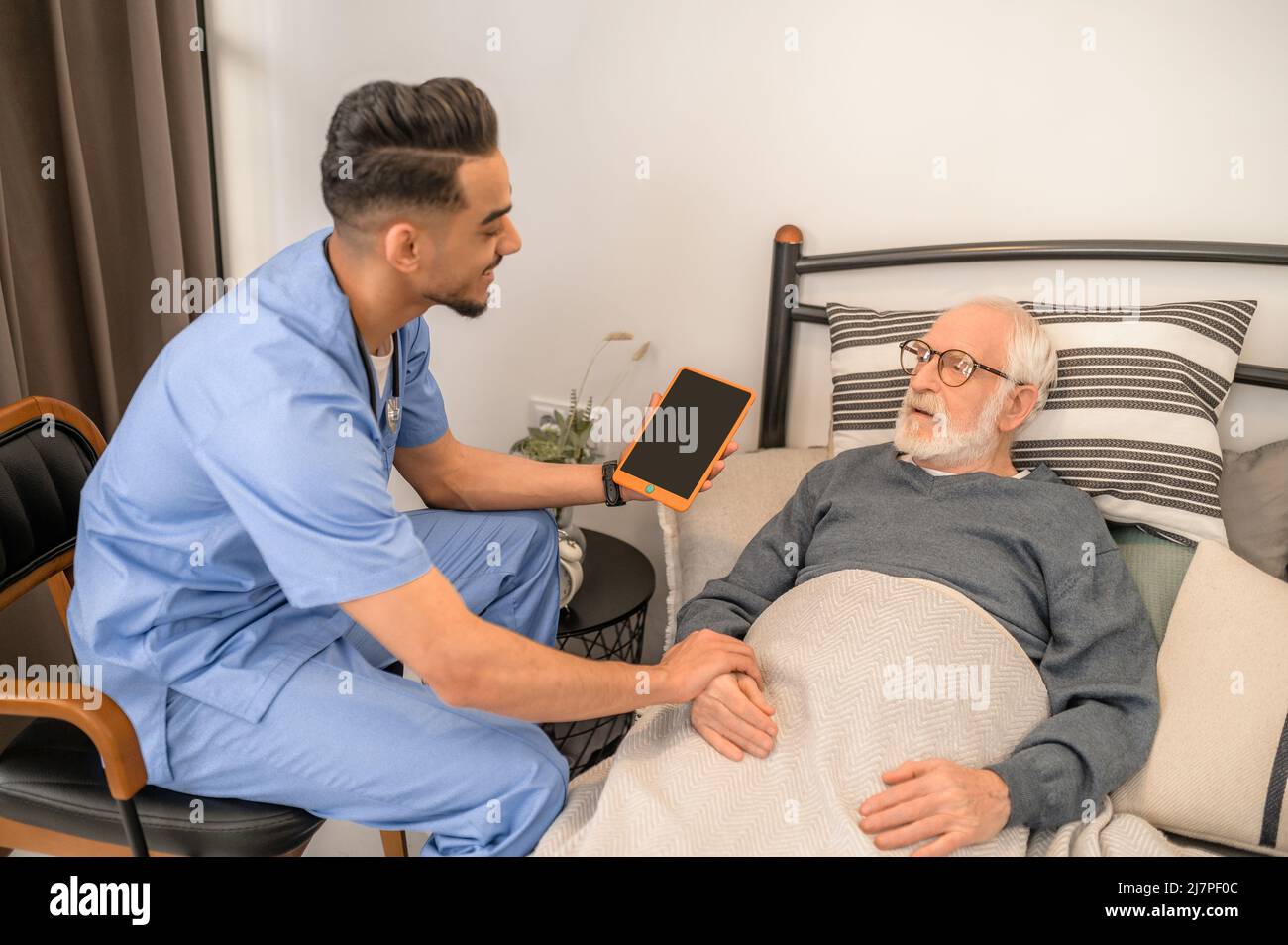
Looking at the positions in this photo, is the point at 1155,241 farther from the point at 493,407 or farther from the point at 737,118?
the point at 493,407

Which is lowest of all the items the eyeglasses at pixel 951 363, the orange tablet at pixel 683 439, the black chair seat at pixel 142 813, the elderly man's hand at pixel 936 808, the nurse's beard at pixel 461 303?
the black chair seat at pixel 142 813

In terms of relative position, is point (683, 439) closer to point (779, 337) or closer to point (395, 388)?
point (395, 388)

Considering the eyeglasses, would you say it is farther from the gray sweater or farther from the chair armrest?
the chair armrest

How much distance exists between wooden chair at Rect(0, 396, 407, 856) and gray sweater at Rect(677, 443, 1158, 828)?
66 centimetres

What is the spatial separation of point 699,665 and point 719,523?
0.55m

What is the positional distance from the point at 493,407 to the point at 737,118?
35.9 inches

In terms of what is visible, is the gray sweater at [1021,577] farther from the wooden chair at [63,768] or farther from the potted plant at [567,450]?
the wooden chair at [63,768]

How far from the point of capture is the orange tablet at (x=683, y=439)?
153cm

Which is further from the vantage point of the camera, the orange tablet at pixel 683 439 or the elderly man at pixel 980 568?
the orange tablet at pixel 683 439

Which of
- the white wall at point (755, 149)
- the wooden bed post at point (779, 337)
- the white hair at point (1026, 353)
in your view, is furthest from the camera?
the wooden bed post at point (779, 337)

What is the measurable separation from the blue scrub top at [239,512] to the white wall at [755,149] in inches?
40.7

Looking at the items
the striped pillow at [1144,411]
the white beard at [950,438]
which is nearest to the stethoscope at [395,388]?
the white beard at [950,438]

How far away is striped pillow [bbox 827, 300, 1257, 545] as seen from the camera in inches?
61.0

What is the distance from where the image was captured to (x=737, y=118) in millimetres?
2053
